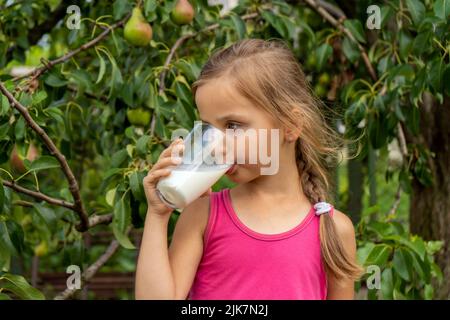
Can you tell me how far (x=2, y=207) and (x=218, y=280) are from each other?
0.60 m

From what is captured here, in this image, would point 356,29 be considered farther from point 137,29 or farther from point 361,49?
point 137,29

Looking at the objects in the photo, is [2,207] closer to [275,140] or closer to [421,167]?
[275,140]

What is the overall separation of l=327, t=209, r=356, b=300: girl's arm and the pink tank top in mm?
47

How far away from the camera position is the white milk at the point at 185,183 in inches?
52.2

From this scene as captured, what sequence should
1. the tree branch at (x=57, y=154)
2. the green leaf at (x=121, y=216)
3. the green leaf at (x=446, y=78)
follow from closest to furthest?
the tree branch at (x=57, y=154), the green leaf at (x=121, y=216), the green leaf at (x=446, y=78)

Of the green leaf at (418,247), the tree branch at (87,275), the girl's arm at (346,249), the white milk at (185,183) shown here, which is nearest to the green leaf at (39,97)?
the tree branch at (87,275)

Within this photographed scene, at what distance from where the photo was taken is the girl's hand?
53.0 inches

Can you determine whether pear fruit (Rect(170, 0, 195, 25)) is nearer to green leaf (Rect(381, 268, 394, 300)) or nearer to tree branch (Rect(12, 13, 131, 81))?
tree branch (Rect(12, 13, 131, 81))

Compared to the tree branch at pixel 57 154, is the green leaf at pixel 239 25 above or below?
above

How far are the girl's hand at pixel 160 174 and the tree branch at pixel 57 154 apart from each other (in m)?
0.49


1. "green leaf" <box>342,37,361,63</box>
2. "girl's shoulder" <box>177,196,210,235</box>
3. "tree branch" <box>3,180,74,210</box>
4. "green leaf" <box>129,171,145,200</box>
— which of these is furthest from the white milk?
"green leaf" <box>342,37,361,63</box>

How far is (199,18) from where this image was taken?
2.40 metres

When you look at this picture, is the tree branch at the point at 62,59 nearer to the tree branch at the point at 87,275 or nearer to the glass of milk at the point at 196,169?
the tree branch at the point at 87,275
